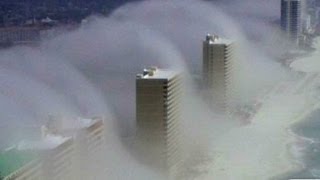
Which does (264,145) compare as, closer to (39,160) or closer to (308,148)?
(308,148)

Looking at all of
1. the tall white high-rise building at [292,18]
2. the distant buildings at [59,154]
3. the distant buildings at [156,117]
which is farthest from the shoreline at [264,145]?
the tall white high-rise building at [292,18]

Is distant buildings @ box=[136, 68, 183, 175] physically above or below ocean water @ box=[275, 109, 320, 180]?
above

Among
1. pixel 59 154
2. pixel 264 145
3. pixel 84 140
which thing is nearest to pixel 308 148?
pixel 264 145

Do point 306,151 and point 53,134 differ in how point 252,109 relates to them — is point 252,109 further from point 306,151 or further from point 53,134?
point 53,134

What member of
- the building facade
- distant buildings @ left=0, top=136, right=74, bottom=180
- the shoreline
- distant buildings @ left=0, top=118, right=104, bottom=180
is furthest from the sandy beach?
distant buildings @ left=0, top=136, right=74, bottom=180

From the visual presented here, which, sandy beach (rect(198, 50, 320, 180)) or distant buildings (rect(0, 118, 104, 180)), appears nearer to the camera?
distant buildings (rect(0, 118, 104, 180))

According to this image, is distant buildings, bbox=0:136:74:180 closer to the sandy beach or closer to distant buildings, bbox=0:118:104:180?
distant buildings, bbox=0:118:104:180
